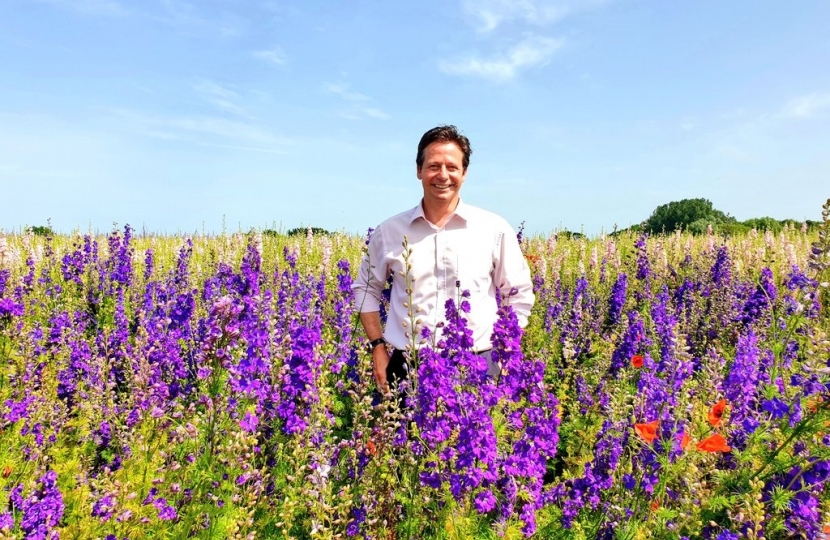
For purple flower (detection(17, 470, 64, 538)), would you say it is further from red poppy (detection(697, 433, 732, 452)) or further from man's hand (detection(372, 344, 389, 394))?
red poppy (detection(697, 433, 732, 452))

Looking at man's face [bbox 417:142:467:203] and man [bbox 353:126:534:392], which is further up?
man's face [bbox 417:142:467:203]

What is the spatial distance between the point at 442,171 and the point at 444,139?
0.23 m

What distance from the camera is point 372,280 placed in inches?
185

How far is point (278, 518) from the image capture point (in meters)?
3.23

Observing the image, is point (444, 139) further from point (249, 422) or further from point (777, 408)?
point (777, 408)

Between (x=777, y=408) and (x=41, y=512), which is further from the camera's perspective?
(x=777, y=408)

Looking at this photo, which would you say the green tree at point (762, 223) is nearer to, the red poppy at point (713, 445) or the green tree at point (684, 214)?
the green tree at point (684, 214)

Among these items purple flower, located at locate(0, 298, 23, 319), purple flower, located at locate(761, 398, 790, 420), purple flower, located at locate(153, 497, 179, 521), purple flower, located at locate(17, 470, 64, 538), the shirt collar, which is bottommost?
purple flower, located at locate(153, 497, 179, 521)

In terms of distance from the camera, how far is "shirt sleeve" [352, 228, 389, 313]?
4672mm

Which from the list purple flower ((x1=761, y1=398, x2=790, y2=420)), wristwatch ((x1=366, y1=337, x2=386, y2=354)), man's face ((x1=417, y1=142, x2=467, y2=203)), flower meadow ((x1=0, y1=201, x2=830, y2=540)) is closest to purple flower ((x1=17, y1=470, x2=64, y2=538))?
flower meadow ((x1=0, y1=201, x2=830, y2=540))

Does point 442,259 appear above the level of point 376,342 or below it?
above

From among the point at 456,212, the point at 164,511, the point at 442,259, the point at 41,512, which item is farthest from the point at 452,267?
the point at 41,512

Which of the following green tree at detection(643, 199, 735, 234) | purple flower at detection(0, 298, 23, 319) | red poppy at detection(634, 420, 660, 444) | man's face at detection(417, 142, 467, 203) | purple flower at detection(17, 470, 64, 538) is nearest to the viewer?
purple flower at detection(17, 470, 64, 538)

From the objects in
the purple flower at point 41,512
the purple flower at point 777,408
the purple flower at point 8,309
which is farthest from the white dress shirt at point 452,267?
the purple flower at point 8,309
